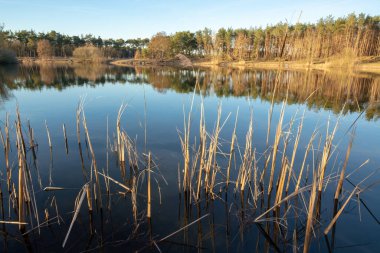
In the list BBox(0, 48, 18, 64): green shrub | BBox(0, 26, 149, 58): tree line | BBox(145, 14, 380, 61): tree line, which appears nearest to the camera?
BBox(0, 48, 18, 64): green shrub

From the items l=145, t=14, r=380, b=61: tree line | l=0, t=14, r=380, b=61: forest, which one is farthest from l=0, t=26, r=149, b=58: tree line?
l=145, t=14, r=380, b=61: tree line

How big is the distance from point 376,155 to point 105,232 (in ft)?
32.9

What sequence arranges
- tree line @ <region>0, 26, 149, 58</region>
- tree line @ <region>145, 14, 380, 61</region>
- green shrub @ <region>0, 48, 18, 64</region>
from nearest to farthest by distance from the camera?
green shrub @ <region>0, 48, 18, 64</region> → tree line @ <region>145, 14, 380, 61</region> → tree line @ <region>0, 26, 149, 58</region>

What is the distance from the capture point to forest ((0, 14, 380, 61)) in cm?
6675

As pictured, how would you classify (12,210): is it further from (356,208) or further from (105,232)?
(356,208)

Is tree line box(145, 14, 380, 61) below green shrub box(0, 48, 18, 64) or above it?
above

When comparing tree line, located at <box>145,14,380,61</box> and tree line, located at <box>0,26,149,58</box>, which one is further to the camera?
tree line, located at <box>0,26,149,58</box>

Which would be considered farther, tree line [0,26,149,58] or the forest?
tree line [0,26,149,58]

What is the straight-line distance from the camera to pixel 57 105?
18250 mm

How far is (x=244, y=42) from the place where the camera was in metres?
85.6

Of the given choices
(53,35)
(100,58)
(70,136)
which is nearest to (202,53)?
(100,58)

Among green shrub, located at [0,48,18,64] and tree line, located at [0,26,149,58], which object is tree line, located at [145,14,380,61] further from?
green shrub, located at [0,48,18,64]

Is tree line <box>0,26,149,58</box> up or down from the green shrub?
up

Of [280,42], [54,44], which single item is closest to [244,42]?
[280,42]
